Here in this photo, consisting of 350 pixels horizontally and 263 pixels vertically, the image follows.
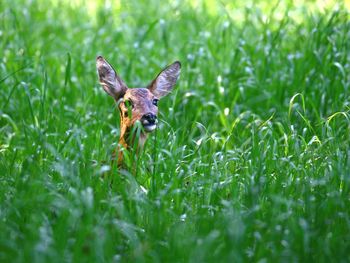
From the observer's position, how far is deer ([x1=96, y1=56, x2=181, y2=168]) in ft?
18.8

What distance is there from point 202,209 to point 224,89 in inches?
95.0

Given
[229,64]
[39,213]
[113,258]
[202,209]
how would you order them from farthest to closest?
[229,64]
[202,209]
[39,213]
[113,258]

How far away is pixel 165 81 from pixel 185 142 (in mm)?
508

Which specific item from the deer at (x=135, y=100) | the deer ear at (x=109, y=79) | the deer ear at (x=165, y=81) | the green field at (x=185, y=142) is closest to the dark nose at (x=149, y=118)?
the deer at (x=135, y=100)

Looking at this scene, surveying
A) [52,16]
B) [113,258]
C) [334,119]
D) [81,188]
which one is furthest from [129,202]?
[52,16]

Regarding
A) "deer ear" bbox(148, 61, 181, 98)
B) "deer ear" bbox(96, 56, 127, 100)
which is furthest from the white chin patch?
"deer ear" bbox(148, 61, 181, 98)

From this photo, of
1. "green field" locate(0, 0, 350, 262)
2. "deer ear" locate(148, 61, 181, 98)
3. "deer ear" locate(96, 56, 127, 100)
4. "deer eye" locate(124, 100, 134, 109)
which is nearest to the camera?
"green field" locate(0, 0, 350, 262)

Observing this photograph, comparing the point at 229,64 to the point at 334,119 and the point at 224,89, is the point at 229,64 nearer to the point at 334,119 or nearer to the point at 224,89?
the point at 224,89

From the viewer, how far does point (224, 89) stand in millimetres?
7102

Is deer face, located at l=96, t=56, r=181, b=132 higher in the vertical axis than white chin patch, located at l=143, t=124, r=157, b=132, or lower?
higher

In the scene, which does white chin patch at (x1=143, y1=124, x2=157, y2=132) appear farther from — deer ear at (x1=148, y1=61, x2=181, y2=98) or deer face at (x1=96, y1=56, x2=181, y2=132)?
deer ear at (x1=148, y1=61, x2=181, y2=98)

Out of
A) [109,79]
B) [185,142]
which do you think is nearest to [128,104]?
[109,79]

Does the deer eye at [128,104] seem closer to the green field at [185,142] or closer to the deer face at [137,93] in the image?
the deer face at [137,93]

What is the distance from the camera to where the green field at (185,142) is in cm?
438
